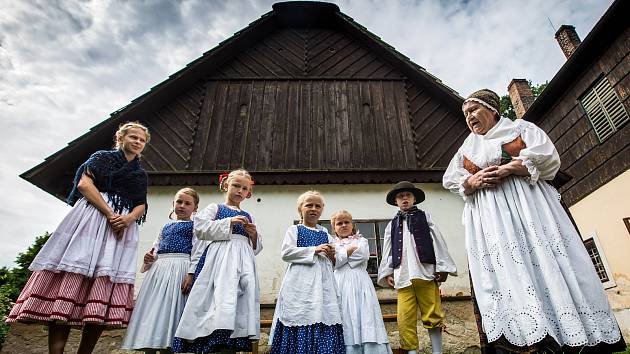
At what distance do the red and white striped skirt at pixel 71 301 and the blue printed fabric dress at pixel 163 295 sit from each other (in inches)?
15.7

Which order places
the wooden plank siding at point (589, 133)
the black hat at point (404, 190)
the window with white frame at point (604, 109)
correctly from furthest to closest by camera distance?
the window with white frame at point (604, 109), the wooden plank siding at point (589, 133), the black hat at point (404, 190)

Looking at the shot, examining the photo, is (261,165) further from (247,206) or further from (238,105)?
(238,105)

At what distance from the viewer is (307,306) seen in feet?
9.29

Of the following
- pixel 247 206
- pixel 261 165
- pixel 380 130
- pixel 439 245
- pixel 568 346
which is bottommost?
pixel 568 346

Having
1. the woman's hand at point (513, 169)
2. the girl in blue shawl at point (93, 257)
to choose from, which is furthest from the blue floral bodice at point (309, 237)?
the woman's hand at point (513, 169)

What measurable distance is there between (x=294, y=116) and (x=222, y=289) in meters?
5.50

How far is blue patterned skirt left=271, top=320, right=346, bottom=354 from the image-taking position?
2695 millimetres

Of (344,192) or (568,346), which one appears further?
(344,192)

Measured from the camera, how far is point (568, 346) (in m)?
1.83

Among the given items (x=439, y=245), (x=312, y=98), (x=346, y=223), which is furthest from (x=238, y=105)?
(x=439, y=245)

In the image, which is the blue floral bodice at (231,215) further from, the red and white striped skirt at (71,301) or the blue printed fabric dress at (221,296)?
the red and white striped skirt at (71,301)

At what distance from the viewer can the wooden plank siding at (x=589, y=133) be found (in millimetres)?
7113

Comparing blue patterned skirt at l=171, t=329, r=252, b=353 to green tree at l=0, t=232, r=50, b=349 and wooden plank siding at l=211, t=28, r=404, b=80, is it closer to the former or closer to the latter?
wooden plank siding at l=211, t=28, r=404, b=80

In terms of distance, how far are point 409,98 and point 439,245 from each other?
4.99 m
